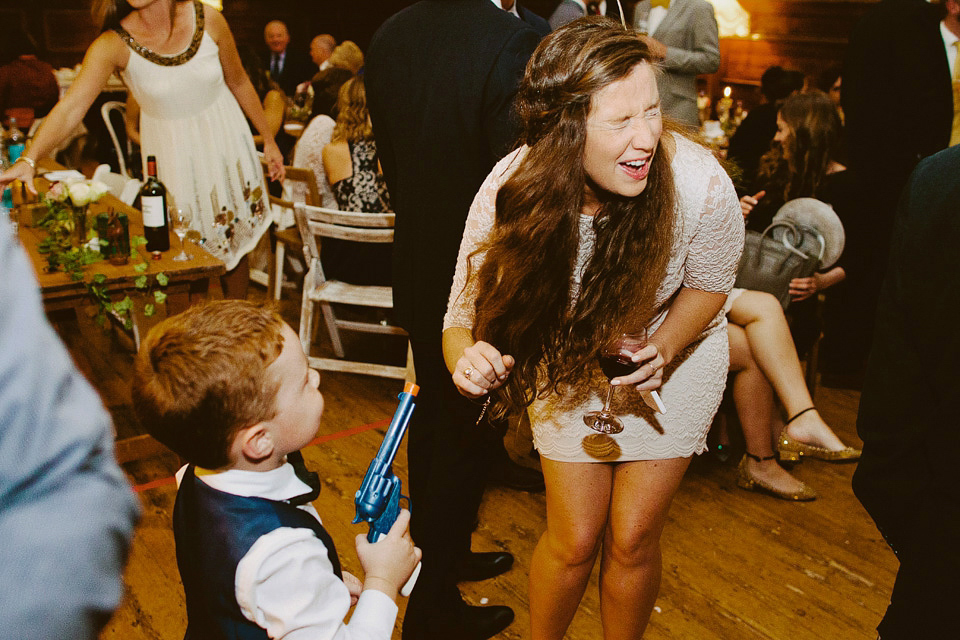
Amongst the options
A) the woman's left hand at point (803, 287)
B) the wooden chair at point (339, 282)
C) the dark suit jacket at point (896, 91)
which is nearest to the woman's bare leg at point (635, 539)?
the woman's left hand at point (803, 287)

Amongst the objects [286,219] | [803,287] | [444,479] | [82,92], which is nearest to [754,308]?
[803,287]

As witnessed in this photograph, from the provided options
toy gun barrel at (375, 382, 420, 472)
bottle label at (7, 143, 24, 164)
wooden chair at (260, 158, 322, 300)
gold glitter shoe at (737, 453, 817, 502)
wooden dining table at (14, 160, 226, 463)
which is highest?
toy gun barrel at (375, 382, 420, 472)

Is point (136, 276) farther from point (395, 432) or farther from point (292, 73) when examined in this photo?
point (292, 73)

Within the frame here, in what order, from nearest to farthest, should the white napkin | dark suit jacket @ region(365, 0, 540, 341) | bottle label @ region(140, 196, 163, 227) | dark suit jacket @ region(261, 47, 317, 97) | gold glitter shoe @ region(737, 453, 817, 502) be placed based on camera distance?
dark suit jacket @ region(365, 0, 540, 341) → bottle label @ region(140, 196, 163, 227) → gold glitter shoe @ region(737, 453, 817, 502) → the white napkin → dark suit jacket @ region(261, 47, 317, 97)

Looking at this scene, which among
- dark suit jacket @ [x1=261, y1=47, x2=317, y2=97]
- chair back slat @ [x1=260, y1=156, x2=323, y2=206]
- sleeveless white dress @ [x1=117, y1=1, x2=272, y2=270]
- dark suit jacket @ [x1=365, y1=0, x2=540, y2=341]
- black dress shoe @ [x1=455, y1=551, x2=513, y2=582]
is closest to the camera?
dark suit jacket @ [x1=365, y1=0, x2=540, y2=341]

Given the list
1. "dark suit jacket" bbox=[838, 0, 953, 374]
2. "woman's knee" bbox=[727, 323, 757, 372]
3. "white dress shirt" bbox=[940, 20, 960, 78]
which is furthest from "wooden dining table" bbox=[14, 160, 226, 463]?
"white dress shirt" bbox=[940, 20, 960, 78]

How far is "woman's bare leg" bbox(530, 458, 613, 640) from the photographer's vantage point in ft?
5.17

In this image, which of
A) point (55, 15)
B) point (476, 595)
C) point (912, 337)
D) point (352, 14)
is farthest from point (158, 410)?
point (352, 14)

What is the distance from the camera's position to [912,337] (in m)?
1.06

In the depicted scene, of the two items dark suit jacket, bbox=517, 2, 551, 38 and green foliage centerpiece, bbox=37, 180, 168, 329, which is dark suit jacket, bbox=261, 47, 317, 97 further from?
dark suit jacket, bbox=517, 2, 551, 38

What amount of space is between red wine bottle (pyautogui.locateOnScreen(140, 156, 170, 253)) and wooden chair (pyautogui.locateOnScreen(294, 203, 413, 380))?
711 millimetres

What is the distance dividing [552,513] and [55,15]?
406 inches

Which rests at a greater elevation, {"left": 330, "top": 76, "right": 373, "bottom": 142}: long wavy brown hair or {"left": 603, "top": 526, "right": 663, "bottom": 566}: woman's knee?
{"left": 330, "top": 76, "right": 373, "bottom": 142}: long wavy brown hair

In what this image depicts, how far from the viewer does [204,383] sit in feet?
3.32
